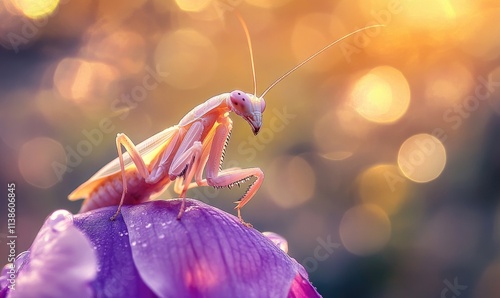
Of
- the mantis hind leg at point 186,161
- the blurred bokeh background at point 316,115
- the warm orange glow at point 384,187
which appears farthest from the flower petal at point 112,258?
the warm orange glow at point 384,187

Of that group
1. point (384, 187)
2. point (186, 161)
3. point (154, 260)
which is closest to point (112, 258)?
point (154, 260)

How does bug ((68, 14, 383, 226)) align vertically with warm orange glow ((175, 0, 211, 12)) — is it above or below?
below

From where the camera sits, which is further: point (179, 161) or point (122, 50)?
point (122, 50)

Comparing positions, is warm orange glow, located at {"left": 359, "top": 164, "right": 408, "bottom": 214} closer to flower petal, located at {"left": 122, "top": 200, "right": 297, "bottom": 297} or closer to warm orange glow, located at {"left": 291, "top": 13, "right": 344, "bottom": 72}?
warm orange glow, located at {"left": 291, "top": 13, "right": 344, "bottom": 72}

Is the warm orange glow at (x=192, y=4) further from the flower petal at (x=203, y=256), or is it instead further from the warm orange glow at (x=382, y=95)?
the flower petal at (x=203, y=256)

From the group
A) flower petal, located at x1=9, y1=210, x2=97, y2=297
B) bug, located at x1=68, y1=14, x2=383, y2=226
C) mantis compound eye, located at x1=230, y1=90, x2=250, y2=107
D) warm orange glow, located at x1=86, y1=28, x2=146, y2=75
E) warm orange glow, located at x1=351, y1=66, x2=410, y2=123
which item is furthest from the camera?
warm orange glow, located at x1=86, y1=28, x2=146, y2=75

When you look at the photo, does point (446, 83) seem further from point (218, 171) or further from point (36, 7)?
point (36, 7)

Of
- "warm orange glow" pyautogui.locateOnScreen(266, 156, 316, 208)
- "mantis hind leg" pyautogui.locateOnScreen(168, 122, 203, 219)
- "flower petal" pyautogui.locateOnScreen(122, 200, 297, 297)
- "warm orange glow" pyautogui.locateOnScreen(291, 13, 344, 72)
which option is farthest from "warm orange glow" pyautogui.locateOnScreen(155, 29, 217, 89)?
"flower petal" pyautogui.locateOnScreen(122, 200, 297, 297)

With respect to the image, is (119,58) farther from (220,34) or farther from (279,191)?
(279,191)

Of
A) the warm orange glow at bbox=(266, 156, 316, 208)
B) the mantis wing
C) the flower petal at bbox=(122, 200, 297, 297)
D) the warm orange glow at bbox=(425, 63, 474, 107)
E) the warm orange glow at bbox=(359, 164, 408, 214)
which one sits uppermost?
the mantis wing
